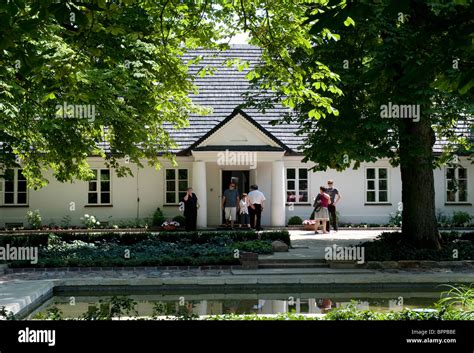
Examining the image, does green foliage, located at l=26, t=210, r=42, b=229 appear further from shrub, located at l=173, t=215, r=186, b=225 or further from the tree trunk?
the tree trunk

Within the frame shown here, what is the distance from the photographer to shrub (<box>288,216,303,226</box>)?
29266mm

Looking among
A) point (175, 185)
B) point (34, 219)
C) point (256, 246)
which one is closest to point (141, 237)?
point (256, 246)

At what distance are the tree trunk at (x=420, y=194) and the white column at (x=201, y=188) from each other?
12289mm

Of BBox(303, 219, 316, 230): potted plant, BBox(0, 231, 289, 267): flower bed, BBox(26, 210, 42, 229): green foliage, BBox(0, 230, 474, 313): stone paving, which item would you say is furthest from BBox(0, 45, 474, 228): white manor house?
BBox(0, 230, 474, 313): stone paving

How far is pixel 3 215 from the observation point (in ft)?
97.1

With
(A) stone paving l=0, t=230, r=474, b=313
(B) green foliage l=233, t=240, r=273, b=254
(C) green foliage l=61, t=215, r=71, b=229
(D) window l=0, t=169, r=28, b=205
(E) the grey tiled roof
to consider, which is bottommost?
(A) stone paving l=0, t=230, r=474, b=313

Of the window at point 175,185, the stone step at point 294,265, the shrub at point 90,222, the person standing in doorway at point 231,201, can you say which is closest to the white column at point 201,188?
the person standing in doorway at point 231,201

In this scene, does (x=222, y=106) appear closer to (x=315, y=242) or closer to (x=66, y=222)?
→ (x=66, y=222)

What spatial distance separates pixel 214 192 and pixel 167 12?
19449 millimetres

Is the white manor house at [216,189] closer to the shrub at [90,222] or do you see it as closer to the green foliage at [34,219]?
the green foliage at [34,219]

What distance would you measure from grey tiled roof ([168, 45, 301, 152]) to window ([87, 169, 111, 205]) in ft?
13.0
